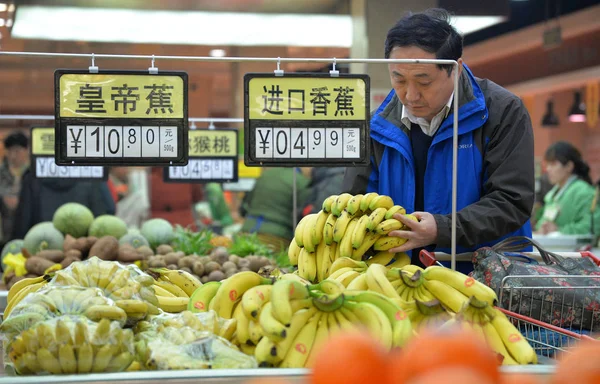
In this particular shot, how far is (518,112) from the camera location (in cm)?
319

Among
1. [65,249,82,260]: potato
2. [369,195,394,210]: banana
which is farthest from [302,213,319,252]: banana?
[65,249,82,260]: potato

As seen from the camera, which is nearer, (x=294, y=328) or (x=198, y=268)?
(x=294, y=328)

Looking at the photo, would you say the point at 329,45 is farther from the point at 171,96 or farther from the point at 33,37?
the point at 171,96

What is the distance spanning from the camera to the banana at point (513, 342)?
193 cm

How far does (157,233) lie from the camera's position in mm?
5504

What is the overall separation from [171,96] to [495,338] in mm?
1278

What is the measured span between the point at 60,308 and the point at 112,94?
80 centimetres

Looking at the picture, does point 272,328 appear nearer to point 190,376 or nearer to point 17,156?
point 190,376

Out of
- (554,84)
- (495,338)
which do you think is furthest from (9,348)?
(554,84)

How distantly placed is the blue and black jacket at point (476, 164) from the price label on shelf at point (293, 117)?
697mm

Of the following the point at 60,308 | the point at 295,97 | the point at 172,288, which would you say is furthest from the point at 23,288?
the point at 295,97

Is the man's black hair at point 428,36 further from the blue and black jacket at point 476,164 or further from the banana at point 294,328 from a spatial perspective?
the banana at point 294,328

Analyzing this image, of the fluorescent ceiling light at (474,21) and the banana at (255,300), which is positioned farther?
the fluorescent ceiling light at (474,21)

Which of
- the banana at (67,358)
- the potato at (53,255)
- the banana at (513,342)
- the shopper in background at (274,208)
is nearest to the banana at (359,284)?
the banana at (513,342)
